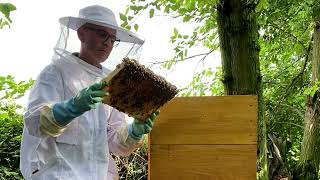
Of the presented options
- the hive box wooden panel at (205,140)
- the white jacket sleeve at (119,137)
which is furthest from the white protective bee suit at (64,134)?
the hive box wooden panel at (205,140)

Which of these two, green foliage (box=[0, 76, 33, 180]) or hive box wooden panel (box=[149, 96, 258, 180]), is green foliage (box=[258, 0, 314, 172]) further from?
green foliage (box=[0, 76, 33, 180])

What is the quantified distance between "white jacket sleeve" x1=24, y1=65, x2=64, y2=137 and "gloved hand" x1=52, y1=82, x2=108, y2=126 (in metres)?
0.10

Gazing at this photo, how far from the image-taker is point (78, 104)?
2047 mm

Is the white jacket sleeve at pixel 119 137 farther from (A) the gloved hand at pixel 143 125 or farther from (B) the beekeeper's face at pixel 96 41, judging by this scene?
(B) the beekeeper's face at pixel 96 41

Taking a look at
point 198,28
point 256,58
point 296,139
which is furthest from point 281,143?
point 256,58

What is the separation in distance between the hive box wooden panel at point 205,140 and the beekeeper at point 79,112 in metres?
0.16

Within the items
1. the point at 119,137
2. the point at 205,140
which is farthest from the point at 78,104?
the point at 205,140

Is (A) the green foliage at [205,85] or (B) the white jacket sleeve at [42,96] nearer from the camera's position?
(B) the white jacket sleeve at [42,96]

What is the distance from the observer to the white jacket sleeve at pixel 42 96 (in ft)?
6.97

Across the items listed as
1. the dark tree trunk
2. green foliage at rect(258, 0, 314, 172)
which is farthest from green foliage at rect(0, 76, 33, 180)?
green foliage at rect(258, 0, 314, 172)

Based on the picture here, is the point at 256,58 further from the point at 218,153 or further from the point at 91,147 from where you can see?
the point at 91,147

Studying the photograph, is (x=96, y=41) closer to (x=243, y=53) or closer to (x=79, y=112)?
(x=79, y=112)

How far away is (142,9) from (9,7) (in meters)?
1.76

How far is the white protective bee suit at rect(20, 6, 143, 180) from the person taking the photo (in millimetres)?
2135
